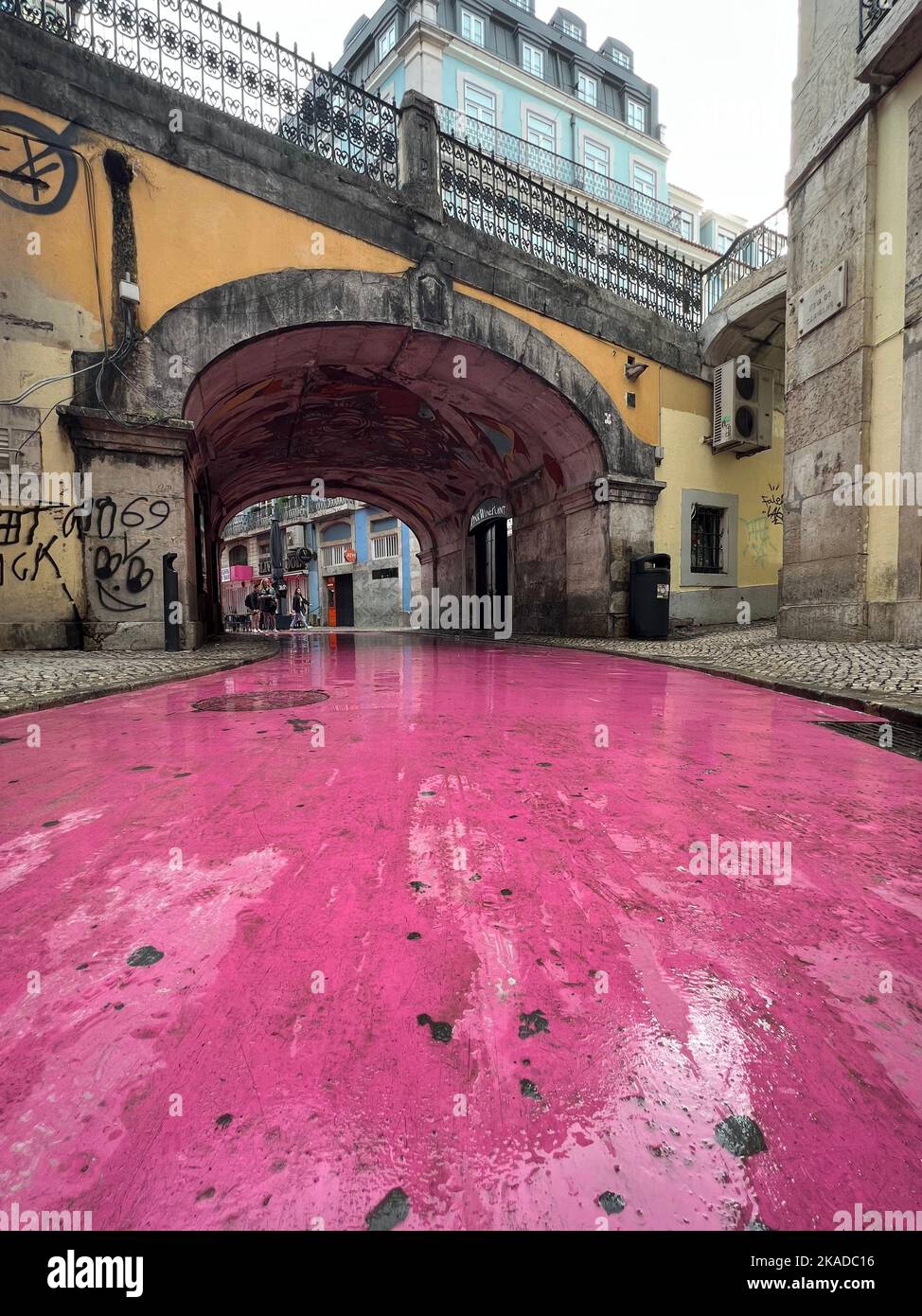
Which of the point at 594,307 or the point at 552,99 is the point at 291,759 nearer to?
the point at 594,307

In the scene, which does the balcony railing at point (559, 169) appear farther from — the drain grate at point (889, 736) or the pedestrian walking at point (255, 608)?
the drain grate at point (889, 736)

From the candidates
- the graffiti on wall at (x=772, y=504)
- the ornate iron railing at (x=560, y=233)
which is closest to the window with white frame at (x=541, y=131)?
the ornate iron railing at (x=560, y=233)

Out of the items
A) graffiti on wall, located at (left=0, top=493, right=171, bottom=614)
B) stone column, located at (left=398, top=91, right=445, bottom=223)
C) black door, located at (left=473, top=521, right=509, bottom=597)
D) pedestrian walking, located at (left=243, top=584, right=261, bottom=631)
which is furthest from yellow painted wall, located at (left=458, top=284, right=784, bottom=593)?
pedestrian walking, located at (left=243, top=584, right=261, bottom=631)

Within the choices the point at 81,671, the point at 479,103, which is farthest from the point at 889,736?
the point at 479,103

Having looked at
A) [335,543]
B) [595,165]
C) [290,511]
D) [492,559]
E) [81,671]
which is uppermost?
[595,165]

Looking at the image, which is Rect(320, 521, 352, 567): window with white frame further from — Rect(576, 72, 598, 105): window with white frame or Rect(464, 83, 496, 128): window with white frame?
Rect(576, 72, 598, 105): window with white frame

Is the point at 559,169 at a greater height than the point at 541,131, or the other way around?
the point at 541,131

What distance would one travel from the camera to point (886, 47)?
6.49 m

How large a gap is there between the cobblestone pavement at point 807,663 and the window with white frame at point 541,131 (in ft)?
86.3

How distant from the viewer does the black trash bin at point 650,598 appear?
33.2 feet

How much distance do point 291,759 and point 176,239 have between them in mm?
7587

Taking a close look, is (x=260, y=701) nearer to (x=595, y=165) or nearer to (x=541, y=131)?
(x=541, y=131)

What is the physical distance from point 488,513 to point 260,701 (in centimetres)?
1301

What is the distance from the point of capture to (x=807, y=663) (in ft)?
18.6
